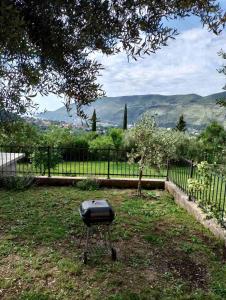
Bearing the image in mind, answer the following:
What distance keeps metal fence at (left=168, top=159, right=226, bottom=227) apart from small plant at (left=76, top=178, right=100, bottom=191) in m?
2.24

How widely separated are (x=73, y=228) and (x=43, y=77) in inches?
181

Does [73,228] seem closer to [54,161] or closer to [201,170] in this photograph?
[201,170]

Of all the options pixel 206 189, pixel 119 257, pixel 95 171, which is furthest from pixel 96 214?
pixel 95 171

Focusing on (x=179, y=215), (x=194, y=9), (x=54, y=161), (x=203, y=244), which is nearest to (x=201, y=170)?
(x=203, y=244)

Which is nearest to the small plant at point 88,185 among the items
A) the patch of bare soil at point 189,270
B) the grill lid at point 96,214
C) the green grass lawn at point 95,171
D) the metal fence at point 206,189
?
the green grass lawn at point 95,171

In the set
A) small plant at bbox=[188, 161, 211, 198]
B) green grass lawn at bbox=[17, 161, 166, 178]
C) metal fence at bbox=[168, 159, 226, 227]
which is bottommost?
green grass lawn at bbox=[17, 161, 166, 178]

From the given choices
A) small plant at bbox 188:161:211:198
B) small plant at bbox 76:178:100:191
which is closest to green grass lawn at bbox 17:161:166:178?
small plant at bbox 76:178:100:191

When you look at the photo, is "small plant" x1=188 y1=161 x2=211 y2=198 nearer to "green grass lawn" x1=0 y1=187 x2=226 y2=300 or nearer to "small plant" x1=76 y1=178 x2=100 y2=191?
"green grass lawn" x1=0 y1=187 x2=226 y2=300

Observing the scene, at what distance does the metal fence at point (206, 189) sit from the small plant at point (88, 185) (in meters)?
2.24

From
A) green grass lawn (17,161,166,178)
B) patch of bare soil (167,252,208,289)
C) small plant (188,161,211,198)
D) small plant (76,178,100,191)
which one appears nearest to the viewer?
patch of bare soil (167,252,208,289)

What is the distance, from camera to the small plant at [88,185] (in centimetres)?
980

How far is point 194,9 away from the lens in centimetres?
218

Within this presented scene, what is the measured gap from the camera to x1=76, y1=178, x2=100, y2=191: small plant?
9797mm

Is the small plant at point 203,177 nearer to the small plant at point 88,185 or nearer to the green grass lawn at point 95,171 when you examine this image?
the green grass lawn at point 95,171
